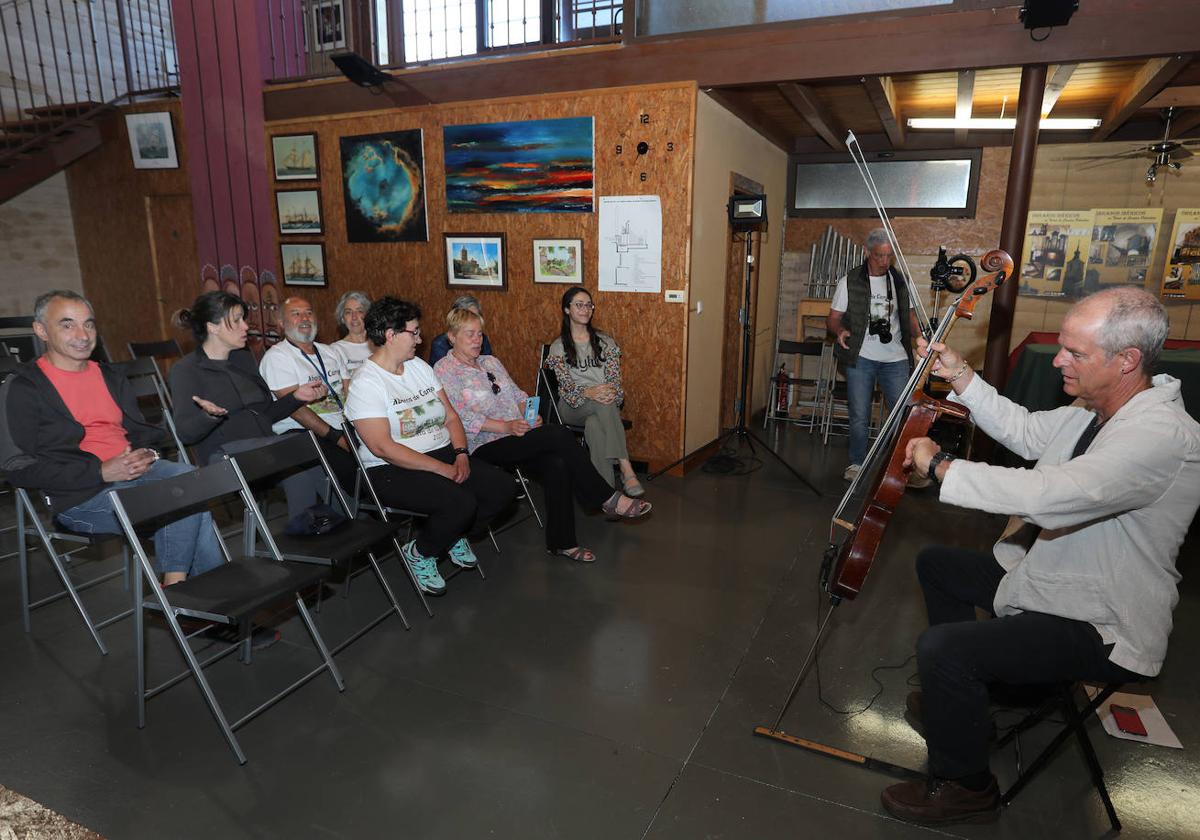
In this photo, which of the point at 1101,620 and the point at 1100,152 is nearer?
the point at 1101,620

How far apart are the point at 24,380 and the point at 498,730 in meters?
2.26

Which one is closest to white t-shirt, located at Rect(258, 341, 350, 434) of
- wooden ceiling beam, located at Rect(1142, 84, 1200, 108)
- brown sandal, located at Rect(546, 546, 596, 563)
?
brown sandal, located at Rect(546, 546, 596, 563)

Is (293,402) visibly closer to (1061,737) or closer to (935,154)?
(1061,737)

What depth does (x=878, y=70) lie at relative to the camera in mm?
4176

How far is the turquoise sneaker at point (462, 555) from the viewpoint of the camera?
346 centimetres

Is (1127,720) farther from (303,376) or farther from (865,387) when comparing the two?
(303,376)

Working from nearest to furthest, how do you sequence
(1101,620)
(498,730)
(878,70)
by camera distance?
1. (1101,620)
2. (498,730)
3. (878,70)

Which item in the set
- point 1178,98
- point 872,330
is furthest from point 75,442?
point 1178,98

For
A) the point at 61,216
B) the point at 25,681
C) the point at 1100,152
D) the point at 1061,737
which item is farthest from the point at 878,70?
the point at 61,216

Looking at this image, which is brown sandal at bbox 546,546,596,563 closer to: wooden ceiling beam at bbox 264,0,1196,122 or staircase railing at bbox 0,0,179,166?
wooden ceiling beam at bbox 264,0,1196,122

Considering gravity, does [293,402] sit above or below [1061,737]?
above

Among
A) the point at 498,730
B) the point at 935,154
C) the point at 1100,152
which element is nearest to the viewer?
the point at 498,730

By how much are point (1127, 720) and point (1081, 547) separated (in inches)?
41.5

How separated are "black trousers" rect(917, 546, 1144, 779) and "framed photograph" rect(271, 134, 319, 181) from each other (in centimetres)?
589
